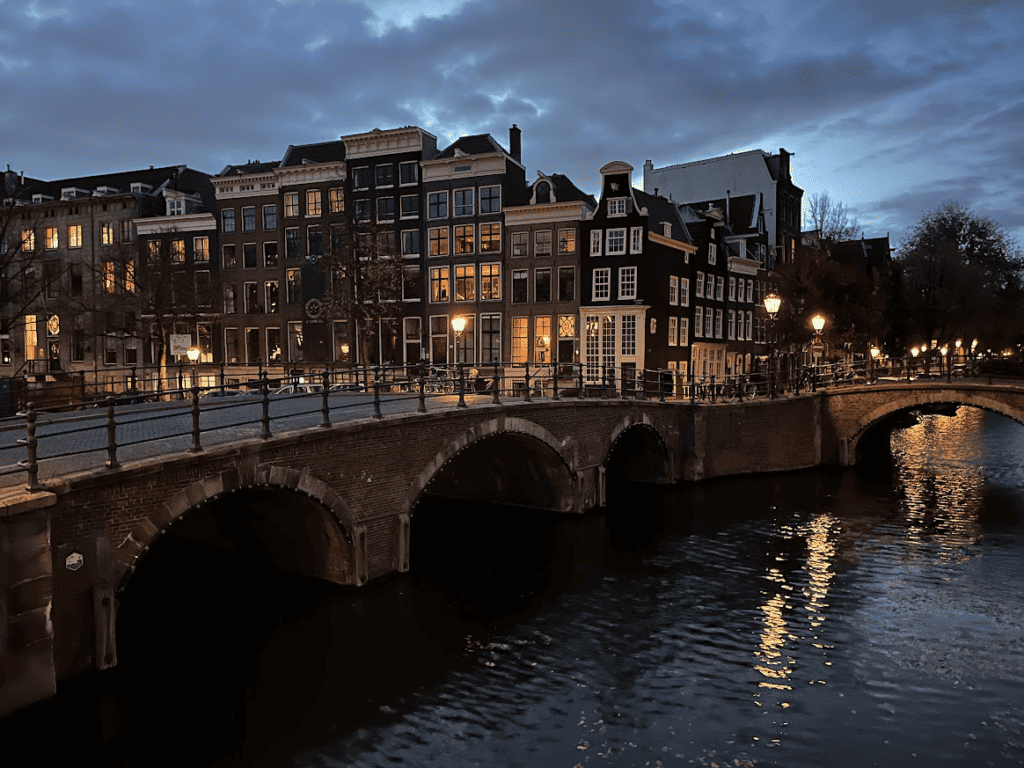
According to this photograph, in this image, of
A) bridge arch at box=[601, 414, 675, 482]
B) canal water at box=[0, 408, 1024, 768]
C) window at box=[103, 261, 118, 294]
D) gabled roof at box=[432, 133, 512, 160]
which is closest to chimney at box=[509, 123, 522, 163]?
gabled roof at box=[432, 133, 512, 160]

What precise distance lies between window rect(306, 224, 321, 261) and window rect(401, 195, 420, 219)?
16.9 ft

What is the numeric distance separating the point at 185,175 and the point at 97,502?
4813 cm

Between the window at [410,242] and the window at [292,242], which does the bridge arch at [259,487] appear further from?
the window at [292,242]

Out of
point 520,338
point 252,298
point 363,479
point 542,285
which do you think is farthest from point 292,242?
point 363,479

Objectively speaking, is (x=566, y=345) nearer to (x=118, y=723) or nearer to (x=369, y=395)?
(x=369, y=395)

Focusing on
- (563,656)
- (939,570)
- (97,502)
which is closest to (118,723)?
(97,502)

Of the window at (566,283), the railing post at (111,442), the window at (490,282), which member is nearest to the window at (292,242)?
the window at (490,282)

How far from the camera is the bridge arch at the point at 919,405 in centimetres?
2716

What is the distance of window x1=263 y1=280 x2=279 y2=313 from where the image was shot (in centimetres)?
4500

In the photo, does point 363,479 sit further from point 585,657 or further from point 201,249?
point 201,249

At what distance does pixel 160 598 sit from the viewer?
15391mm

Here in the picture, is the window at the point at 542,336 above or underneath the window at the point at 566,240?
underneath

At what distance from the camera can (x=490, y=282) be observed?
4178 centimetres

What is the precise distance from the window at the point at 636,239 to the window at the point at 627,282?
95 centimetres
